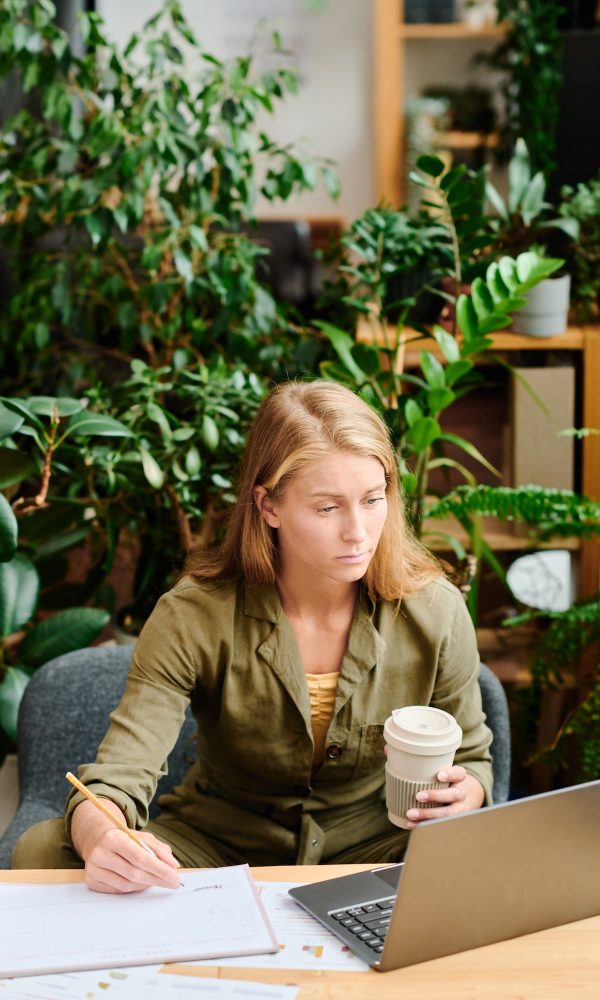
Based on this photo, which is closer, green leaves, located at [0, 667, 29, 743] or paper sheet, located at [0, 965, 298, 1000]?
paper sheet, located at [0, 965, 298, 1000]

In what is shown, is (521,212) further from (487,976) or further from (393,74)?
(393,74)

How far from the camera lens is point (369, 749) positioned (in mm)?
1681

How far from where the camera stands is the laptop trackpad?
1.32m

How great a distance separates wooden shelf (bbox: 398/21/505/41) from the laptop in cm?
497

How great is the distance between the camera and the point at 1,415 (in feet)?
6.93

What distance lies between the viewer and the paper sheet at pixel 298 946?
1.16 m

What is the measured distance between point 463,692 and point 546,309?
1196mm

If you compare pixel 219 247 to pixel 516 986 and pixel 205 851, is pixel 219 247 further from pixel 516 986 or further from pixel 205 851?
pixel 516 986

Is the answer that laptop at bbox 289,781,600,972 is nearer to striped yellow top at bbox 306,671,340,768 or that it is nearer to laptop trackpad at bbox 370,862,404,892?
laptop trackpad at bbox 370,862,404,892

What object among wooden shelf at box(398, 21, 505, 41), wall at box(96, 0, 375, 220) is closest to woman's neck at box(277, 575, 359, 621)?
wooden shelf at box(398, 21, 505, 41)

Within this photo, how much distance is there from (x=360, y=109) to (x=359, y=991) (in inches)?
223

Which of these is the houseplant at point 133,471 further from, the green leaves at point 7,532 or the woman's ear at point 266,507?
the woman's ear at point 266,507

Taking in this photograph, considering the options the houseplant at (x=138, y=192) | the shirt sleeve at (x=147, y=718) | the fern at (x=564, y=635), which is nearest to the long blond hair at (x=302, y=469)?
the shirt sleeve at (x=147, y=718)

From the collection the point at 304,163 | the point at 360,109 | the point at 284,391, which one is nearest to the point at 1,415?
the point at 284,391
